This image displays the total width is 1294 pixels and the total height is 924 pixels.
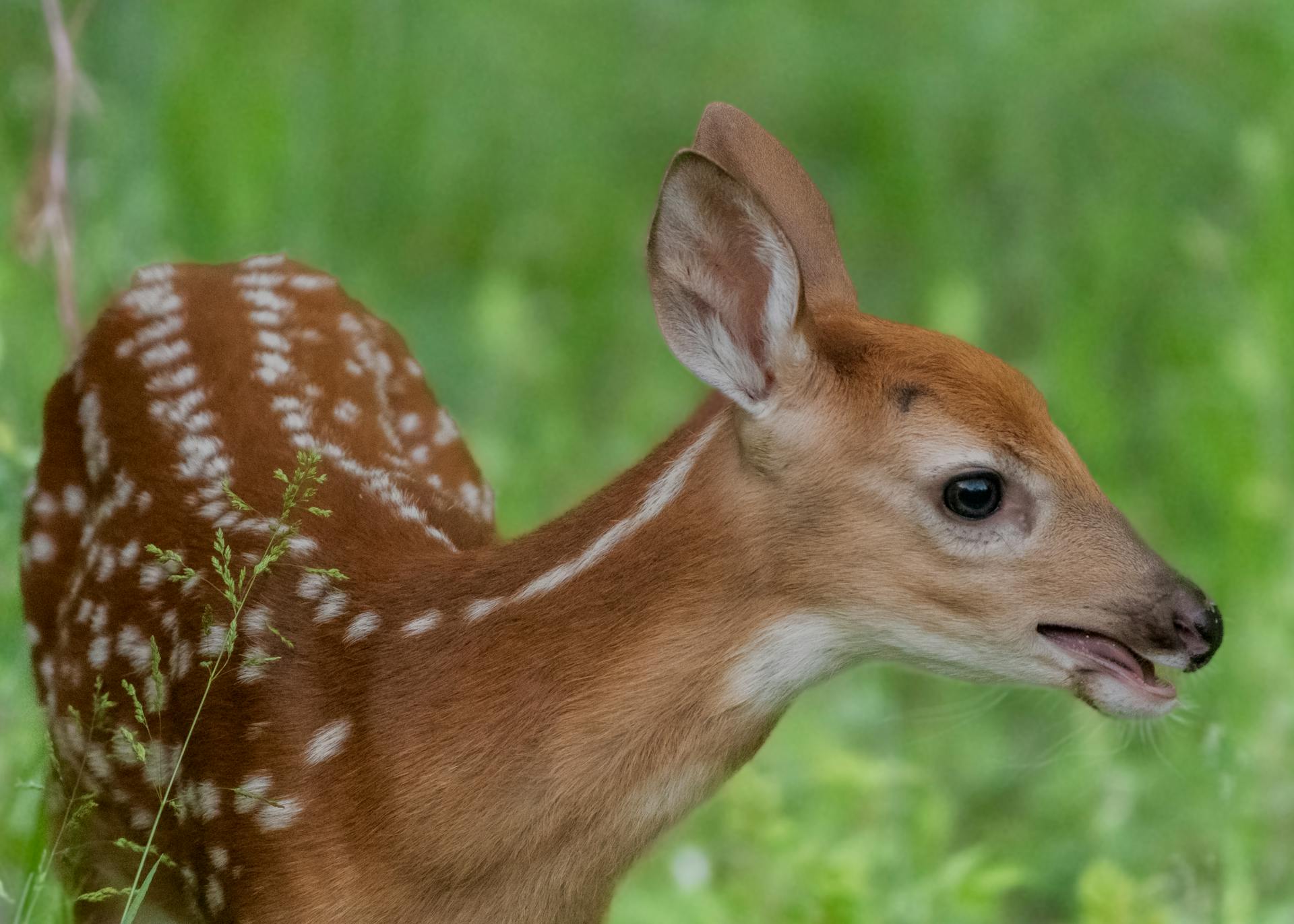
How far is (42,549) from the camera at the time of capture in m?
4.08

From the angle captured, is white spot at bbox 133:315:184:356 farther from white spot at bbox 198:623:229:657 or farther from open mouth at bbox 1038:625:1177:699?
open mouth at bbox 1038:625:1177:699

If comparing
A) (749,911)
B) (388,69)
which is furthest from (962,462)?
(388,69)

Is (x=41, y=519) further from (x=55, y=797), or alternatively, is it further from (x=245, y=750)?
(x=245, y=750)

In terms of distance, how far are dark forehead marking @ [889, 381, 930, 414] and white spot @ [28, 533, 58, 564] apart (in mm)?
1685

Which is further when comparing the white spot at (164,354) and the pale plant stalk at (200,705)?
the white spot at (164,354)

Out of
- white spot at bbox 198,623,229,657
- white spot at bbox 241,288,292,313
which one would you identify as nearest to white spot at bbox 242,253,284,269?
white spot at bbox 241,288,292,313

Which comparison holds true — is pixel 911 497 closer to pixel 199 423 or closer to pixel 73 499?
pixel 199 423

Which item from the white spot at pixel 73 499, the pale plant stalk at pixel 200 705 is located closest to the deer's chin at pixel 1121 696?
the pale plant stalk at pixel 200 705

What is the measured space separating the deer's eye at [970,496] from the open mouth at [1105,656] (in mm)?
207

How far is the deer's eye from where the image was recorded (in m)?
3.29

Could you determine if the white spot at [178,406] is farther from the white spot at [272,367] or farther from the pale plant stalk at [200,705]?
the pale plant stalk at [200,705]

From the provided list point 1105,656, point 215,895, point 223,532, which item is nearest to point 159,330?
point 223,532

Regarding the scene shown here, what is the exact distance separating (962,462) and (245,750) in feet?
4.04

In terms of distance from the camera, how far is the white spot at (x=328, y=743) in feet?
11.3
